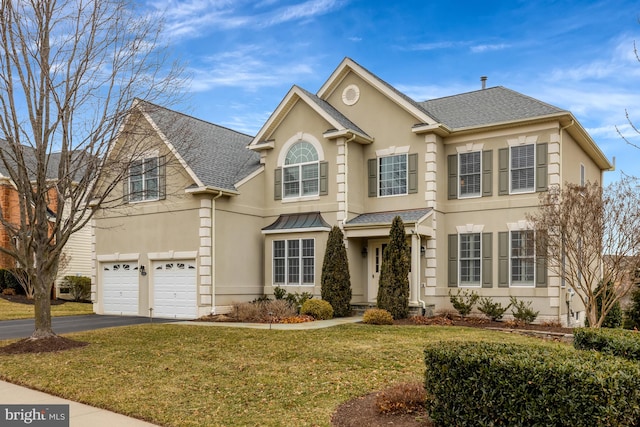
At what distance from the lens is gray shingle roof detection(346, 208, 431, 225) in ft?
61.3

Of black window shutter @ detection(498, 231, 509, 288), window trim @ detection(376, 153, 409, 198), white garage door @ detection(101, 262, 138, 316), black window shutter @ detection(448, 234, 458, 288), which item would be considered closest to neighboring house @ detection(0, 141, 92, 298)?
white garage door @ detection(101, 262, 138, 316)

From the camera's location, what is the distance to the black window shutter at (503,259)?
1820cm

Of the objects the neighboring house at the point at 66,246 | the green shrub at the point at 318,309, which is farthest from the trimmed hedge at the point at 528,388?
the neighboring house at the point at 66,246

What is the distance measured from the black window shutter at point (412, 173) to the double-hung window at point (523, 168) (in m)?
3.17

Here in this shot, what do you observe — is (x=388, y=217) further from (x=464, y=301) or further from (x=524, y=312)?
(x=524, y=312)

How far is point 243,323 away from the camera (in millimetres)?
17344

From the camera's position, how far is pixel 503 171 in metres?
18.7

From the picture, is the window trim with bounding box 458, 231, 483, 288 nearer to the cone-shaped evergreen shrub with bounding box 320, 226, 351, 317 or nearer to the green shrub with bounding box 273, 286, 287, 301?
the cone-shaped evergreen shrub with bounding box 320, 226, 351, 317

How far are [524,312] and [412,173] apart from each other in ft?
19.5

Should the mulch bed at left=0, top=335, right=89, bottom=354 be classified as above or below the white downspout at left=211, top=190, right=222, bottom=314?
below

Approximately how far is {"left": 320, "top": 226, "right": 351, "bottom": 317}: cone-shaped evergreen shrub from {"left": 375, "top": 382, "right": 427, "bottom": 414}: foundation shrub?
1135 centimetres

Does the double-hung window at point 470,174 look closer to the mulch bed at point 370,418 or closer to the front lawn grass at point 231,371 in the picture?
the front lawn grass at point 231,371

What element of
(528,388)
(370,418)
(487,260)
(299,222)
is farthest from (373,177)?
(528,388)

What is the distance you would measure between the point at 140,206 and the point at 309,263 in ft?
23.2
